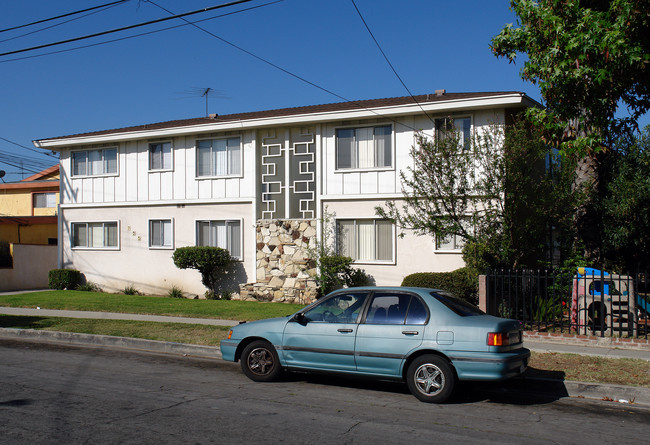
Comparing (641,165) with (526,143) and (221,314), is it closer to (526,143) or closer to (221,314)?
(526,143)

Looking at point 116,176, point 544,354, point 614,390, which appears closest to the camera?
point 614,390

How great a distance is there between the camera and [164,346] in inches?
459

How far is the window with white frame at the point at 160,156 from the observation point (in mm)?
21578

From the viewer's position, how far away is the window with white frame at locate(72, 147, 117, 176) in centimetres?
2270

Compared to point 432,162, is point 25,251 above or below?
below

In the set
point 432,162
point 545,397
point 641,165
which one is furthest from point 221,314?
point 641,165

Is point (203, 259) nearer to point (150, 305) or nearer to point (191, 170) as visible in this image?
point (150, 305)

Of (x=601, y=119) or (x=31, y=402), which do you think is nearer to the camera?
(x=31, y=402)

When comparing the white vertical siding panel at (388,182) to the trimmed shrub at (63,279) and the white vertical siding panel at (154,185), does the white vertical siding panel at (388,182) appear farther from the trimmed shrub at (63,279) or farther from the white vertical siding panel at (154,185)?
the trimmed shrub at (63,279)

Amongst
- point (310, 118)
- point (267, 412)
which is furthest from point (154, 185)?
point (267, 412)

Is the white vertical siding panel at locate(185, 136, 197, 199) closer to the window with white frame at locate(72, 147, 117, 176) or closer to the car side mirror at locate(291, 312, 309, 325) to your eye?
the window with white frame at locate(72, 147, 117, 176)

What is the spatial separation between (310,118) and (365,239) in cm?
410

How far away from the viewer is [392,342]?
7645 mm

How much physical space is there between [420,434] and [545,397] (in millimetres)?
2921
